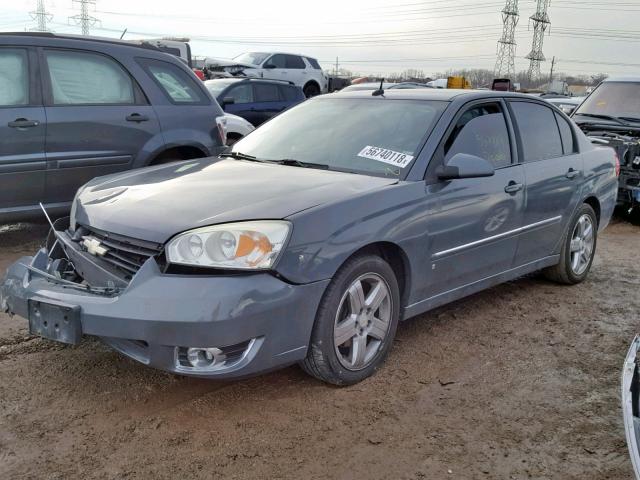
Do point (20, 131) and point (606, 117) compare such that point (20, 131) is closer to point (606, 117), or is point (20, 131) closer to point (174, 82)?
point (174, 82)

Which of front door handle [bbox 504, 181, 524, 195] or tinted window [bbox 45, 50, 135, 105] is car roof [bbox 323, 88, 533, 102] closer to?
front door handle [bbox 504, 181, 524, 195]

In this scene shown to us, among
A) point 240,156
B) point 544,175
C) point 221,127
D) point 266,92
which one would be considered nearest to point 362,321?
point 240,156

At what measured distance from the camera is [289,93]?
14.0 meters

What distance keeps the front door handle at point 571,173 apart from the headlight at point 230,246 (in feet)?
9.64

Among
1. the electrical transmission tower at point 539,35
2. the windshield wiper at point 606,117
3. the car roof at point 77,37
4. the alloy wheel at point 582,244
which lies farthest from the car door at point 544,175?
the electrical transmission tower at point 539,35

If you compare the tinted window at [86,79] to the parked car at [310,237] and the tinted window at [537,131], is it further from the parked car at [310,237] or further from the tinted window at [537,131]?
the tinted window at [537,131]

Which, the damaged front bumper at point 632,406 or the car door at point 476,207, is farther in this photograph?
the car door at point 476,207

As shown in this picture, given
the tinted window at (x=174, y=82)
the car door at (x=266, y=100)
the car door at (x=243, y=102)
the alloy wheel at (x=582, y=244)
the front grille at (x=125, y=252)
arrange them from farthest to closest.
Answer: the car door at (x=266, y=100), the car door at (x=243, y=102), the tinted window at (x=174, y=82), the alloy wheel at (x=582, y=244), the front grille at (x=125, y=252)

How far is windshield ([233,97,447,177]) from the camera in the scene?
3.82 metres

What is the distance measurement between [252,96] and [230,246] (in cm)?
1069

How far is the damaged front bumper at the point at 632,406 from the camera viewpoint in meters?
2.18

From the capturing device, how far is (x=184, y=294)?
2.76 m

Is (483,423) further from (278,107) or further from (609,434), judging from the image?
(278,107)

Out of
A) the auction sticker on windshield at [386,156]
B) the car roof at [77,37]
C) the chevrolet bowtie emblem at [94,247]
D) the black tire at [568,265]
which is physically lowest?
the black tire at [568,265]
